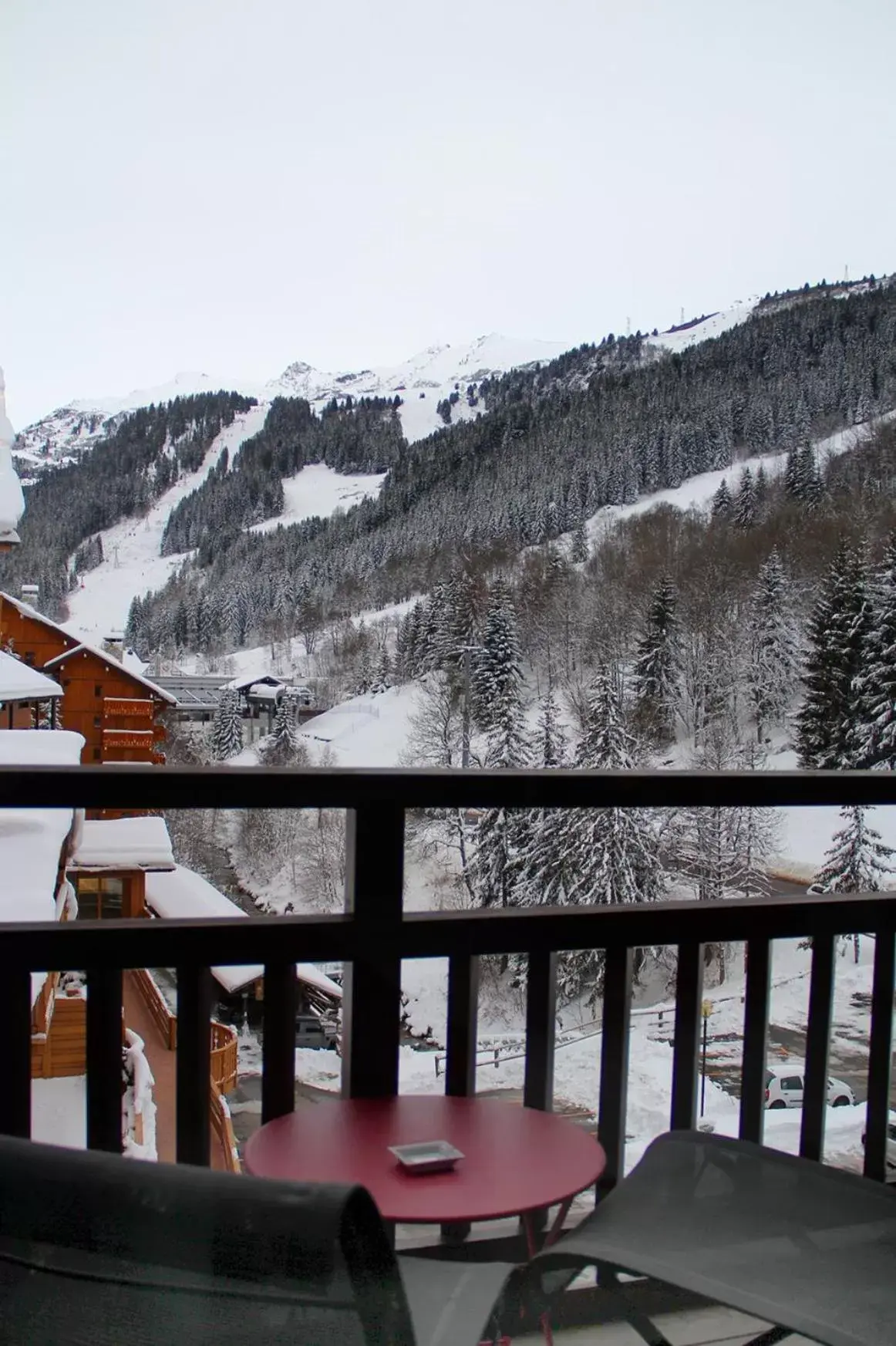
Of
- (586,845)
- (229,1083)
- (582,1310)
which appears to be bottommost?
(586,845)

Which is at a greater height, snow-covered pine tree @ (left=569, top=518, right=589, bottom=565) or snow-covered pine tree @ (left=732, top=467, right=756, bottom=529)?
snow-covered pine tree @ (left=732, top=467, right=756, bottom=529)

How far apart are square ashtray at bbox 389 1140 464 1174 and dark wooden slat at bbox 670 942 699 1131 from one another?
0.37 meters

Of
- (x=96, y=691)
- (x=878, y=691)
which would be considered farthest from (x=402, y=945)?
(x=878, y=691)

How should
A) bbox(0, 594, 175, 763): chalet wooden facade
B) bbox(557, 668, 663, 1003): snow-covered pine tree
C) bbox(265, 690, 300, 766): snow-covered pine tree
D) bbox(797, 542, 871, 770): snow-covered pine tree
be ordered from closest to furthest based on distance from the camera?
bbox(557, 668, 663, 1003): snow-covered pine tree, bbox(0, 594, 175, 763): chalet wooden facade, bbox(797, 542, 871, 770): snow-covered pine tree, bbox(265, 690, 300, 766): snow-covered pine tree

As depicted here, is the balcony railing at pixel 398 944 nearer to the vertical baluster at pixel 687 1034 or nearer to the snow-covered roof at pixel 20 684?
the vertical baluster at pixel 687 1034

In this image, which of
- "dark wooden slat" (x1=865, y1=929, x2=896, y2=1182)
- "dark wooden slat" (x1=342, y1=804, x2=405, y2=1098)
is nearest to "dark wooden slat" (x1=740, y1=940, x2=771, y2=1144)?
"dark wooden slat" (x1=865, y1=929, x2=896, y2=1182)

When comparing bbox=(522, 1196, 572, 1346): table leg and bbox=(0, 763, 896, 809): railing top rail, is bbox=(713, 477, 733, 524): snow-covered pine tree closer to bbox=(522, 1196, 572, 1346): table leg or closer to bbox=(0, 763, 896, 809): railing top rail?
bbox=(0, 763, 896, 809): railing top rail

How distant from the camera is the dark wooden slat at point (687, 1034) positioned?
119cm

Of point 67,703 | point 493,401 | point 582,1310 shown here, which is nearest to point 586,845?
point 67,703

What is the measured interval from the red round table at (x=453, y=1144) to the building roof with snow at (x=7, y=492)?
201 inches

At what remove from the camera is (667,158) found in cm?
2134

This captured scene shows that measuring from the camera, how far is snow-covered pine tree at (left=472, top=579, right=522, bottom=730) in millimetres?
21453

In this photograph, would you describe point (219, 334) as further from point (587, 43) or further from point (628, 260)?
point (587, 43)

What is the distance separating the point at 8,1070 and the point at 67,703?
1422cm
